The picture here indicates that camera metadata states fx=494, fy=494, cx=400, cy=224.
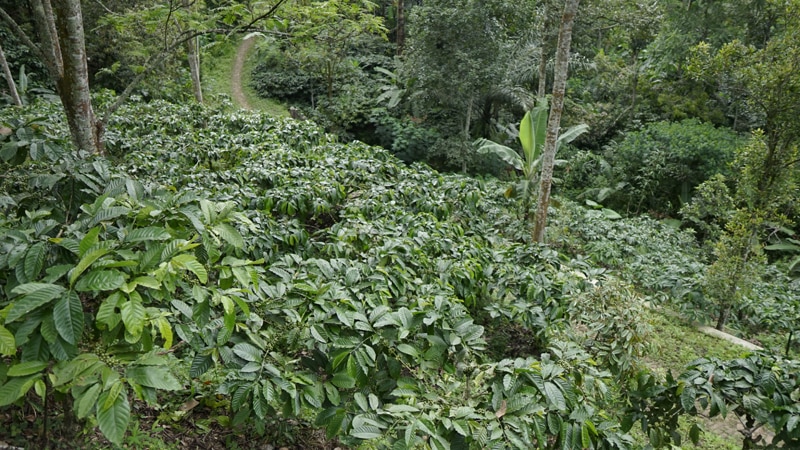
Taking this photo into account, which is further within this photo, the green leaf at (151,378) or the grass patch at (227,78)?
the grass patch at (227,78)

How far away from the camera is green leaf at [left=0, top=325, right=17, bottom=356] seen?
1740 mm

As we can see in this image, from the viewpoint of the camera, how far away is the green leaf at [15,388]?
5.93ft

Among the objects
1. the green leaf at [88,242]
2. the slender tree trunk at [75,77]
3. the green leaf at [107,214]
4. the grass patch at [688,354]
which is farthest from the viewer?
the grass patch at [688,354]

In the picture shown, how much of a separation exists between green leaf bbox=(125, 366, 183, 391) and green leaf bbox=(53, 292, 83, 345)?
0.24m

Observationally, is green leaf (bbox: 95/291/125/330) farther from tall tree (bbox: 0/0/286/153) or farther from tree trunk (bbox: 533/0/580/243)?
tree trunk (bbox: 533/0/580/243)

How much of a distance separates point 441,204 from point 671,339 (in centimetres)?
385

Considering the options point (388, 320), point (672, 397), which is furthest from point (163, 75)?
point (672, 397)

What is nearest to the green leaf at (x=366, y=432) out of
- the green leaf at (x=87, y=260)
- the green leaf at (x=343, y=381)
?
the green leaf at (x=343, y=381)

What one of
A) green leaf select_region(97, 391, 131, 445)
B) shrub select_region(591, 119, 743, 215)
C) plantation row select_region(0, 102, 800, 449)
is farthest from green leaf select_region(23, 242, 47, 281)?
shrub select_region(591, 119, 743, 215)

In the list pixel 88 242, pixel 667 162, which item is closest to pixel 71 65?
pixel 88 242

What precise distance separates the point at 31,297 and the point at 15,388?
0.37 meters

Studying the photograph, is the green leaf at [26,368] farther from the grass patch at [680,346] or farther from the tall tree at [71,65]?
the grass patch at [680,346]

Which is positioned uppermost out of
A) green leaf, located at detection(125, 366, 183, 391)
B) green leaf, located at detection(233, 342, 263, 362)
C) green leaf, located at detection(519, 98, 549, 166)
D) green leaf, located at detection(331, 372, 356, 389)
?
green leaf, located at detection(519, 98, 549, 166)

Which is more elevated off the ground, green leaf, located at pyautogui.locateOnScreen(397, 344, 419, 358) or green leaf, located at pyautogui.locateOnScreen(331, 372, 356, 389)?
green leaf, located at pyautogui.locateOnScreen(397, 344, 419, 358)
